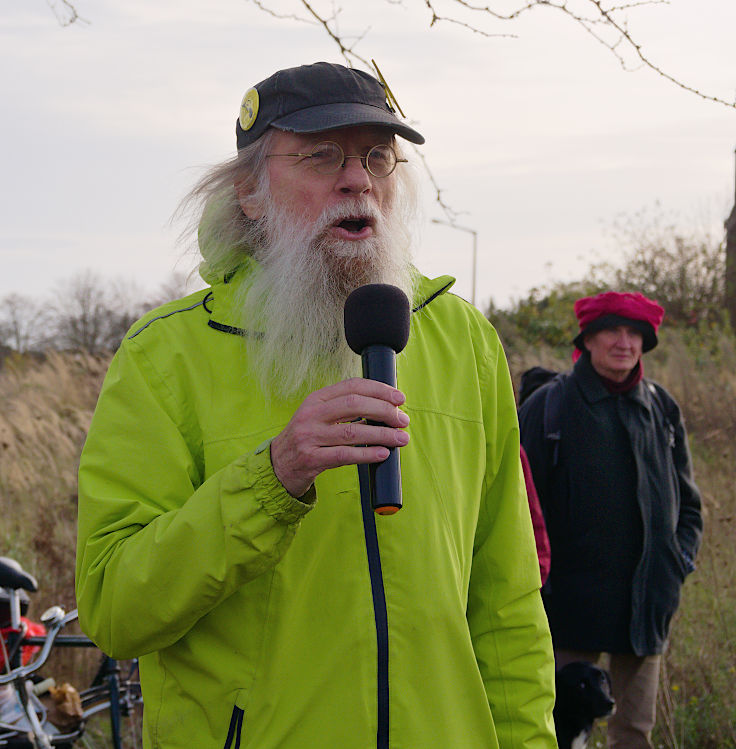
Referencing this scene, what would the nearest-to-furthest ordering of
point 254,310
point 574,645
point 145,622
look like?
point 145,622, point 254,310, point 574,645

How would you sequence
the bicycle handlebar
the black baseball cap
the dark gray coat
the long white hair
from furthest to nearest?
the dark gray coat < the bicycle handlebar < the black baseball cap < the long white hair

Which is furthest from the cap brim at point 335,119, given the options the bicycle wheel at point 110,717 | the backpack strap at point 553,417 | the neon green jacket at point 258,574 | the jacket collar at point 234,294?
the bicycle wheel at point 110,717

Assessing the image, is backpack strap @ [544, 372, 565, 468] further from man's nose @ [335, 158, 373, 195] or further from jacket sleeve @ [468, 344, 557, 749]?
man's nose @ [335, 158, 373, 195]

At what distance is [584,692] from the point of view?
3684mm

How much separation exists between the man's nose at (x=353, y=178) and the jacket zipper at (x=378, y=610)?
2.10 ft

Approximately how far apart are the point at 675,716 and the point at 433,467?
11.4ft

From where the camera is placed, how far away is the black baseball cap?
6.73 ft

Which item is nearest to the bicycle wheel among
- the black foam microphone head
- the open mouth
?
the open mouth

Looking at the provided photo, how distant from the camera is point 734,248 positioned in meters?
16.9

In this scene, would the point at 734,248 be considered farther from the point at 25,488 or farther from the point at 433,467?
the point at 433,467

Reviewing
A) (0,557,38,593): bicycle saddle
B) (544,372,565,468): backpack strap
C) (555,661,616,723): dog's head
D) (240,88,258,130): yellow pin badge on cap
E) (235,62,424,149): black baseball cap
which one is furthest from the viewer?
(544,372,565,468): backpack strap

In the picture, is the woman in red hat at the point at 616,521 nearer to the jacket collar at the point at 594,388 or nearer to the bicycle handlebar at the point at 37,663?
the jacket collar at the point at 594,388

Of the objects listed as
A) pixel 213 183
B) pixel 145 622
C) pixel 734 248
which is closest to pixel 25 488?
pixel 213 183

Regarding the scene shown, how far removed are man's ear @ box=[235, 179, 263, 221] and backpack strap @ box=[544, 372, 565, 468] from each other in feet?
8.73
